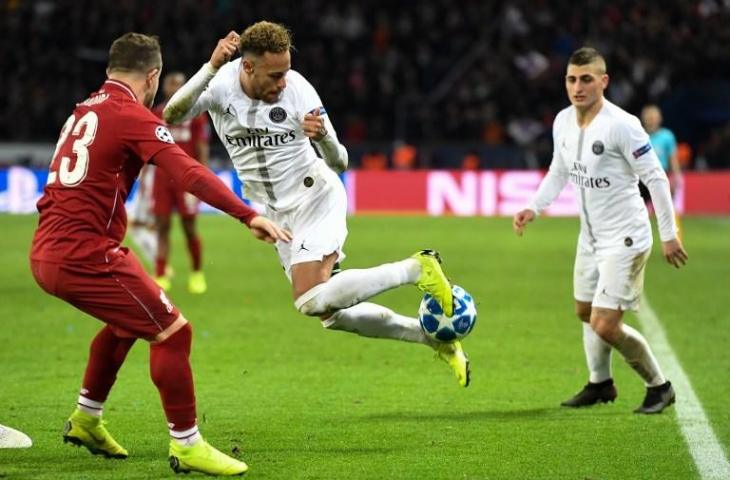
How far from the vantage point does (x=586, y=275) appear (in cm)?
761

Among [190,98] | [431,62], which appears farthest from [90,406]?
[431,62]

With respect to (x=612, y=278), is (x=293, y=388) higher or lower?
lower

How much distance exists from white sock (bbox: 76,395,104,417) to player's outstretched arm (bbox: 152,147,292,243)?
1296 millimetres

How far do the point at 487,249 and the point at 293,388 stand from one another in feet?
32.9

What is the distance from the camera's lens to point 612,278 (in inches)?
289

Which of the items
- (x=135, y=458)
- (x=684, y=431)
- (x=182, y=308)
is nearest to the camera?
(x=135, y=458)

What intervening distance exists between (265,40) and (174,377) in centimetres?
200

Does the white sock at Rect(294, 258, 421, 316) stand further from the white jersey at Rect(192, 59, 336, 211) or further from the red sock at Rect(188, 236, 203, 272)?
the red sock at Rect(188, 236, 203, 272)

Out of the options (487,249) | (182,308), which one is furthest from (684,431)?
(487,249)

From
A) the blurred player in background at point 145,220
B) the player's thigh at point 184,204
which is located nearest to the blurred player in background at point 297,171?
the player's thigh at point 184,204

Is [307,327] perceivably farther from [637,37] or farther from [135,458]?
[637,37]

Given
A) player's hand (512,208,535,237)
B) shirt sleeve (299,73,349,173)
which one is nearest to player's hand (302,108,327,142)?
shirt sleeve (299,73,349,173)

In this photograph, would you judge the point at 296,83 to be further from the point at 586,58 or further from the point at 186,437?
the point at 186,437

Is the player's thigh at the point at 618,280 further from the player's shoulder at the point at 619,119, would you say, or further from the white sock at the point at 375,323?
the white sock at the point at 375,323
